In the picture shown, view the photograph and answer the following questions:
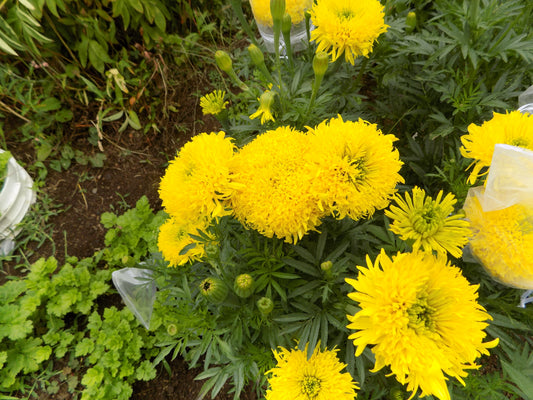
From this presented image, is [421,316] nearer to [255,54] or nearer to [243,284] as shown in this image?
[243,284]

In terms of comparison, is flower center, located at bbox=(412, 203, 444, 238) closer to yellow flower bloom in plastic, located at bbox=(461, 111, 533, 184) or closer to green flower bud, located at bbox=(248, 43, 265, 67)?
yellow flower bloom in plastic, located at bbox=(461, 111, 533, 184)

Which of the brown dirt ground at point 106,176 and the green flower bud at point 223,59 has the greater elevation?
the green flower bud at point 223,59

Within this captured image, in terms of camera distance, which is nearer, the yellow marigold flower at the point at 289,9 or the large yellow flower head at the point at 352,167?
the large yellow flower head at the point at 352,167

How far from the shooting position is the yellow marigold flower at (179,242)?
98cm

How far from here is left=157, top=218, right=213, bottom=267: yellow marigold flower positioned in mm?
980

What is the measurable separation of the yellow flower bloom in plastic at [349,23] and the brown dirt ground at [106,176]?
1.55 m

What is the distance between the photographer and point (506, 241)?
805mm

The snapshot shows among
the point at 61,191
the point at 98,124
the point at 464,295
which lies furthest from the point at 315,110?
the point at 61,191

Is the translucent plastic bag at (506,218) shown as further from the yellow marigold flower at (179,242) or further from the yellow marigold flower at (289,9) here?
the yellow marigold flower at (289,9)

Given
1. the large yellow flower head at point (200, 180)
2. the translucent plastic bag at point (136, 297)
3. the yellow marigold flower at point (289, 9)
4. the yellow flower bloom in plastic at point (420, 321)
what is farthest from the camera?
the translucent plastic bag at point (136, 297)

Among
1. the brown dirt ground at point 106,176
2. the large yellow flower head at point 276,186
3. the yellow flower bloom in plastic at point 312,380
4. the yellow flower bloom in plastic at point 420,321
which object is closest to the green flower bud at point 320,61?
the large yellow flower head at point 276,186

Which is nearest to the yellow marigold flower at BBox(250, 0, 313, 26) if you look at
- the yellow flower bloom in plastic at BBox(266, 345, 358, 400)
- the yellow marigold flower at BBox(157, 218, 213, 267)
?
the yellow marigold flower at BBox(157, 218, 213, 267)

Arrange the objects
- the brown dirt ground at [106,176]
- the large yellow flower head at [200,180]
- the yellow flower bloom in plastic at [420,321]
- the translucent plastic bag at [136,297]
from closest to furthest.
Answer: the yellow flower bloom in plastic at [420,321] → the large yellow flower head at [200,180] → the translucent plastic bag at [136,297] → the brown dirt ground at [106,176]

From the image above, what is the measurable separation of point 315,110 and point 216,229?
1.76 ft
